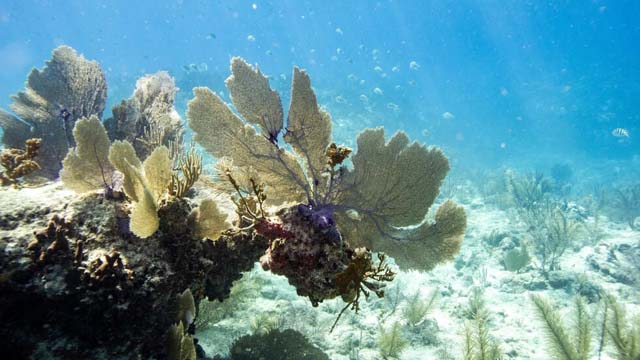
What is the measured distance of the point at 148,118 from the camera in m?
4.43

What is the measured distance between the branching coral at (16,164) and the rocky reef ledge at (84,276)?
0.96 meters

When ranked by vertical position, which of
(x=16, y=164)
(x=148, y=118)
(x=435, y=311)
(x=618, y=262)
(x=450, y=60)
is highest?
(x=450, y=60)

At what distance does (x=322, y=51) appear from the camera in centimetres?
Result: 12712

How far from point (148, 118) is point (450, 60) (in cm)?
10509

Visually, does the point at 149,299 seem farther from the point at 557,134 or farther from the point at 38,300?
the point at 557,134

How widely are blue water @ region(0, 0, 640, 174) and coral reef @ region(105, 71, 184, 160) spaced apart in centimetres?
2335

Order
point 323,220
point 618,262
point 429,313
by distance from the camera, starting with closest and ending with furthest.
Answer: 1. point 323,220
2. point 429,313
3. point 618,262

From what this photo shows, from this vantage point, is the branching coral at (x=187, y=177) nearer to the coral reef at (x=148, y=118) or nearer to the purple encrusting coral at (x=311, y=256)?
the purple encrusting coral at (x=311, y=256)

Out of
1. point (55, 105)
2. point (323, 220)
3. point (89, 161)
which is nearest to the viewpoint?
point (89, 161)

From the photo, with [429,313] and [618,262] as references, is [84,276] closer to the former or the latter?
[429,313]

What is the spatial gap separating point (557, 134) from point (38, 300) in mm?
93768

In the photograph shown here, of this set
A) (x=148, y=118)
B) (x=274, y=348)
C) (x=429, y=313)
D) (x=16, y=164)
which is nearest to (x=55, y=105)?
(x=148, y=118)

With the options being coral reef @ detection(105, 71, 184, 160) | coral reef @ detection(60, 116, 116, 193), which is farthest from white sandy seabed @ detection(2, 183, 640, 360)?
→ coral reef @ detection(105, 71, 184, 160)

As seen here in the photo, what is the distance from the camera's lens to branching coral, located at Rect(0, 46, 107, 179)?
4.20 m
